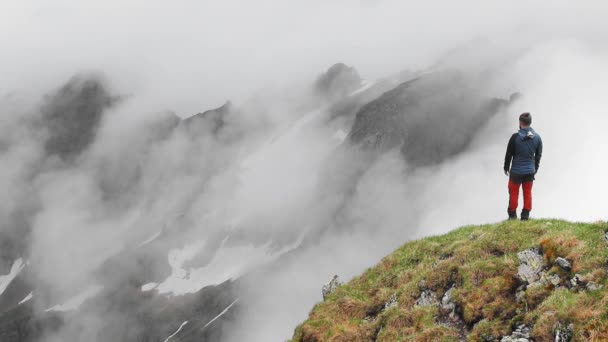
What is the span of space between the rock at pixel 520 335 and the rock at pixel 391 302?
17.7 ft

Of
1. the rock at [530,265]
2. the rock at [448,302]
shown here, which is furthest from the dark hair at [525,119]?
the rock at [448,302]

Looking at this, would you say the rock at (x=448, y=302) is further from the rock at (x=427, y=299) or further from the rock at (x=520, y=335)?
the rock at (x=520, y=335)

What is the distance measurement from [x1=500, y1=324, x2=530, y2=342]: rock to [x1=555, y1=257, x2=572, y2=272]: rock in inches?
109

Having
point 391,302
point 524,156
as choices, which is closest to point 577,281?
point 391,302

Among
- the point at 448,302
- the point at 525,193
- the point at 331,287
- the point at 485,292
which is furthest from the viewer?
the point at 331,287

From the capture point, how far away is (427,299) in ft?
63.7

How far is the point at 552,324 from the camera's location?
14.1 meters

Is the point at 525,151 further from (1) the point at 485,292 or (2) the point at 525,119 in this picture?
(1) the point at 485,292

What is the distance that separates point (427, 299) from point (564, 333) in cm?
632

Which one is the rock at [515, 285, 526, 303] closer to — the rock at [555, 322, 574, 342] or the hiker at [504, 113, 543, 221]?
the rock at [555, 322, 574, 342]

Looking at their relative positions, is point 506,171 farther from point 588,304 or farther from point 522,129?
point 588,304

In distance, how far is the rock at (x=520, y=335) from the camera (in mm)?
14650

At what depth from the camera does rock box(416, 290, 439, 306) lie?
1917 centimetres

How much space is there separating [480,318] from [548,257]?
3.49 meters
